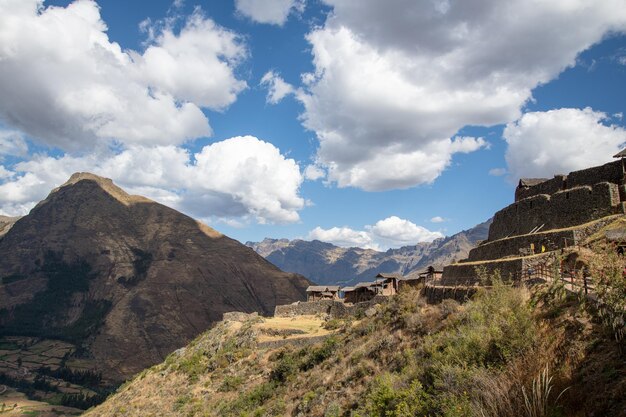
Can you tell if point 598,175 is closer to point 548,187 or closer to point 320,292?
point 548,187

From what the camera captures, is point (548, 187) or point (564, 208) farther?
point (548, 187)

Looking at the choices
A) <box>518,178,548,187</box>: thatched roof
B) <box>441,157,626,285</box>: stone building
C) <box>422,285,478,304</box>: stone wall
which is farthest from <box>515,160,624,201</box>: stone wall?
<box>422,285,478,304</box>: stone wall

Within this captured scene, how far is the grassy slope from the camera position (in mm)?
11211

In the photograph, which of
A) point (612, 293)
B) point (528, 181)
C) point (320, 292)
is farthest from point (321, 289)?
point (612, 293)

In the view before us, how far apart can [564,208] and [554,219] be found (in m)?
1.31

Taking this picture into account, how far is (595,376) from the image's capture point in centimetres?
1094

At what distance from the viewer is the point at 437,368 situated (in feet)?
53.6

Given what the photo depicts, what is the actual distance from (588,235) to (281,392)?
76.6ft

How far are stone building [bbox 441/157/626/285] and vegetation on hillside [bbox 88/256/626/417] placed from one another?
438 cm

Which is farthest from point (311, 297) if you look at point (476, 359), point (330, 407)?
point (476, 359)

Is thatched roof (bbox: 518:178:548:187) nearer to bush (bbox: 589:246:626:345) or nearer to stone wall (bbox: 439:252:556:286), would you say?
stone wall (bbox: 439:252:556:286)

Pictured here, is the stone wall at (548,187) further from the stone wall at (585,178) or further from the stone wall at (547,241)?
the stone wall at (547,241)

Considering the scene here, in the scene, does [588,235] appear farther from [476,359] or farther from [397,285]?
[397,285]

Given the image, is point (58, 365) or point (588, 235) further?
point (58, 365)
